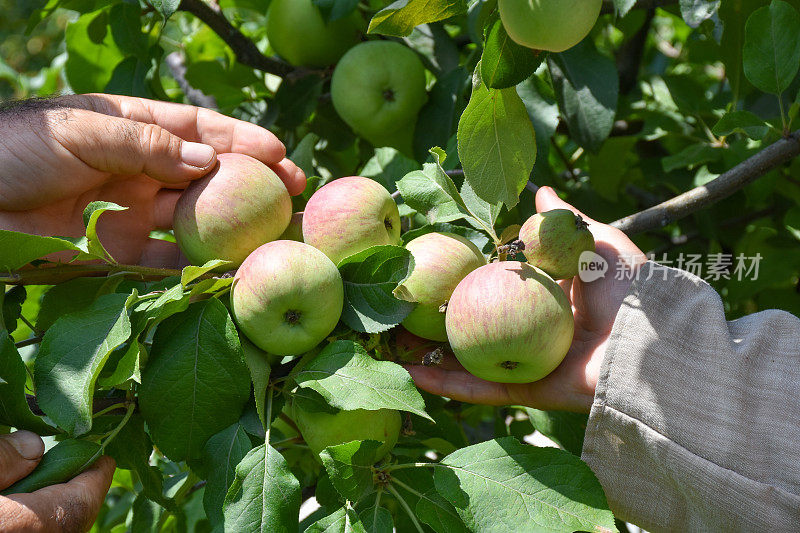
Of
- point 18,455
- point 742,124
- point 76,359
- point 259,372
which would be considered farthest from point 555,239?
point 18,455

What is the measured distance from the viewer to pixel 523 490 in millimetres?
1005

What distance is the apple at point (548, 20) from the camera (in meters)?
0.79

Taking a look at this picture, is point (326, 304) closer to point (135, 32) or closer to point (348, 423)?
point (348, 423)

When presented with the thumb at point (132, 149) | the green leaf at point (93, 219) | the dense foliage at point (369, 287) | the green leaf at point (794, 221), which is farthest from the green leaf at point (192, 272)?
the green leaf at point (794, 221)

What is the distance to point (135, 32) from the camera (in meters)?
1.78

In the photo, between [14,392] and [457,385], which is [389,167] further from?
[14,392]

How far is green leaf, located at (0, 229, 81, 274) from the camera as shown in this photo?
992 millimetres

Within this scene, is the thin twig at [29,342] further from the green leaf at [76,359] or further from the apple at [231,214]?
the apple at [231,214]

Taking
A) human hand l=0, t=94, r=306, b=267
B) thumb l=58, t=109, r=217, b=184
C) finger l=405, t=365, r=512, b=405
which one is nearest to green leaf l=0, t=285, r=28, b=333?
human hand l=0, t=94, r=306, b=267

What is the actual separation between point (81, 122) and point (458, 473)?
88 centimetres

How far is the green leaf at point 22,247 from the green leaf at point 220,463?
36 cm

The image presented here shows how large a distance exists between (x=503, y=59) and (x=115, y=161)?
735mm

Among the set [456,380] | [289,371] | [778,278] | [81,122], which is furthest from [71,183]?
[778,278]

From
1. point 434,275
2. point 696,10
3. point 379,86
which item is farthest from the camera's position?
point 379,86
